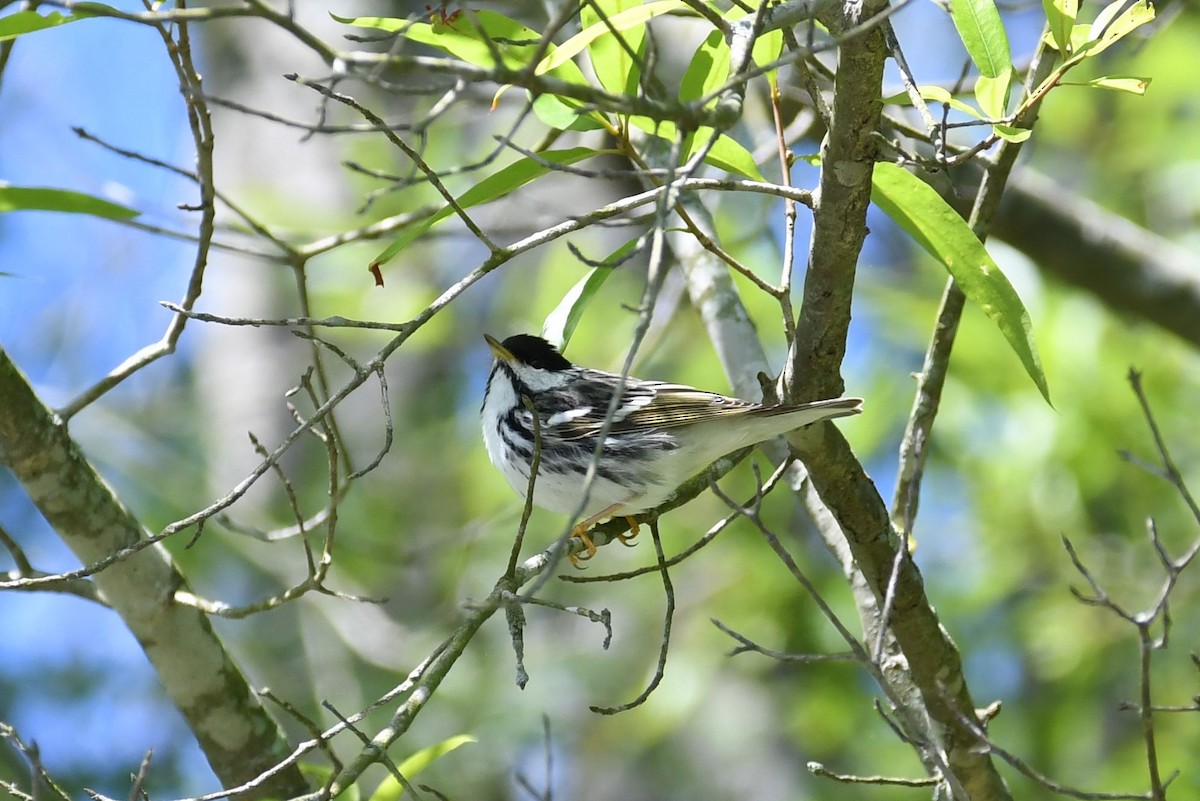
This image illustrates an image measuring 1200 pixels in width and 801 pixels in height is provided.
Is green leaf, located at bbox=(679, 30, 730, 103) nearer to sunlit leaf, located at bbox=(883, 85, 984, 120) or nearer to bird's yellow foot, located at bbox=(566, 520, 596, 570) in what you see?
sunlit leaf, located at bbox=(883, 85, 984, 120)

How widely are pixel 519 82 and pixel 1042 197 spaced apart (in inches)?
155

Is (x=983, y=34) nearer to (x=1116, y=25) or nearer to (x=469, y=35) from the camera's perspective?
(x=1116, y=25)

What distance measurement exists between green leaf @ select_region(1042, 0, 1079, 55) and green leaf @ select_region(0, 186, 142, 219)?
206 cm

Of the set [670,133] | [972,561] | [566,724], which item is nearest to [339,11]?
[566,724]

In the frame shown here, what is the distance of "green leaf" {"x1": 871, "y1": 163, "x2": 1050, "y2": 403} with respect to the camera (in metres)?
2.37

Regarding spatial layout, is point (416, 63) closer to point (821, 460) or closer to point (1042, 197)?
point (821, 460)

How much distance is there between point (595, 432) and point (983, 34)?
183 centimetres

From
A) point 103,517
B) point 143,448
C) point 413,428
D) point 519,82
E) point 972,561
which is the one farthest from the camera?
point 413,428

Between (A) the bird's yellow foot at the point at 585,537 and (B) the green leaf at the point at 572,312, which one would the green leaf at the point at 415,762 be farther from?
(B) the green leaf at the point at 572,312

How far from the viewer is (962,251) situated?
238 cm

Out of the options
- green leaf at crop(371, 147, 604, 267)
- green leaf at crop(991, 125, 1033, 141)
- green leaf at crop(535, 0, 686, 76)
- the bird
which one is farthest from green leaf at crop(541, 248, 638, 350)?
green leaf at crop(991, 125, 1033, 141)

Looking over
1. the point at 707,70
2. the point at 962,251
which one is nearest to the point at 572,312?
the point at 707,70

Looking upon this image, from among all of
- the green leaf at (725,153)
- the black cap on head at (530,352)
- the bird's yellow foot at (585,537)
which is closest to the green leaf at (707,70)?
the green leaf at (725,153)

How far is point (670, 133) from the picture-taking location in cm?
263
